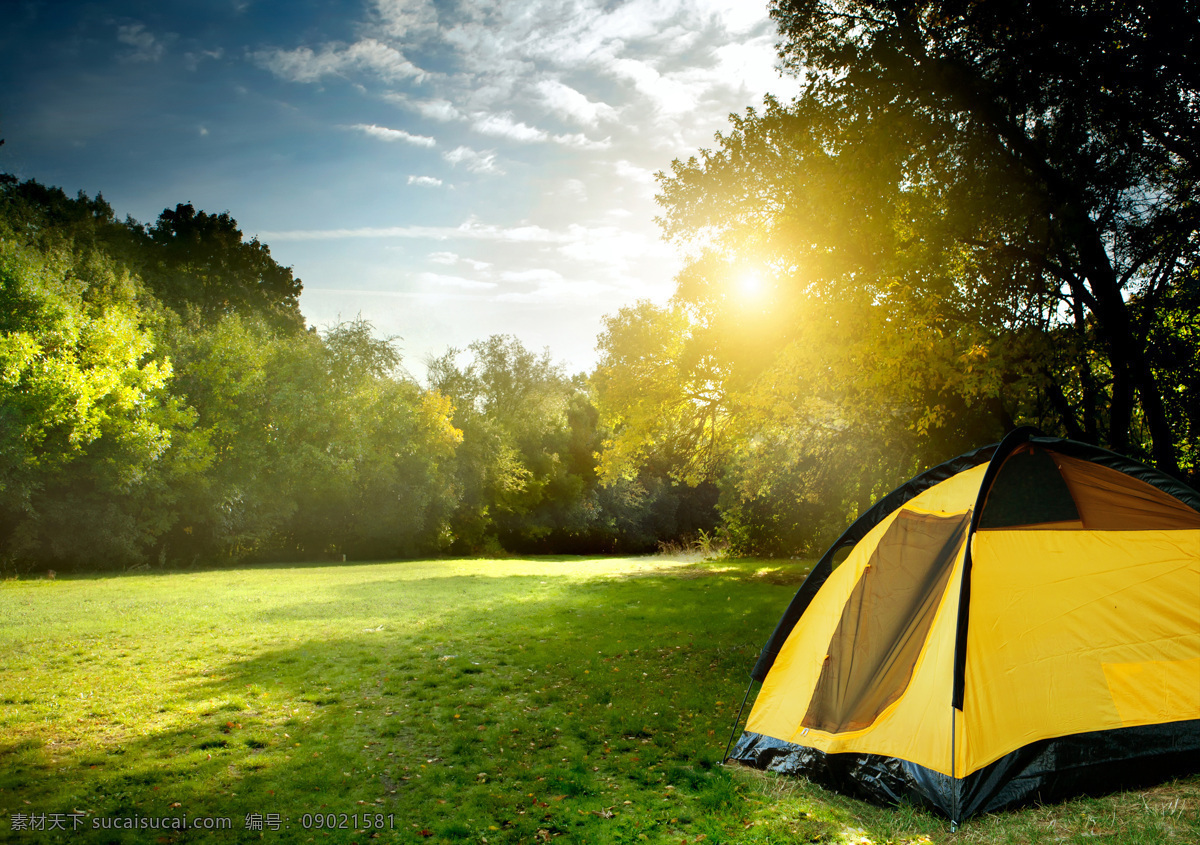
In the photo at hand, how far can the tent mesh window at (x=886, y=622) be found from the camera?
16.2ft

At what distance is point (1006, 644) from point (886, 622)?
33.4 inches

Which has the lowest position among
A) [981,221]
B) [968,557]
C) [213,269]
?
[968,557]

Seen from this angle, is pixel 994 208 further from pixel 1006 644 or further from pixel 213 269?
pixel 213 269

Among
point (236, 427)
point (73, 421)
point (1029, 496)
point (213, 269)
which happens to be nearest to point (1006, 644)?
point (1029, 496)

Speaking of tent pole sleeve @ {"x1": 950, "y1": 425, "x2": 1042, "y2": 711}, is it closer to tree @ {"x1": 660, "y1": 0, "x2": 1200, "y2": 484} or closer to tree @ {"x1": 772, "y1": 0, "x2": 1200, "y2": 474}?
tree @ {"x1": 660, "y1": 0, "x2": 1200, "y2": 484}

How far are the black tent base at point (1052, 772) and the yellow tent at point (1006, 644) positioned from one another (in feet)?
0.04

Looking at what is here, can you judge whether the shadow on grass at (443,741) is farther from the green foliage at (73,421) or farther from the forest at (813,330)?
the green foliage at (73,421)

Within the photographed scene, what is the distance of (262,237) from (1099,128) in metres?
44.3

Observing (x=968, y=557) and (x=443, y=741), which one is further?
(x=443, y=741)

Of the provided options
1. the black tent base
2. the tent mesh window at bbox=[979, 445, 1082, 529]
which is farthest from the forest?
the black tent base

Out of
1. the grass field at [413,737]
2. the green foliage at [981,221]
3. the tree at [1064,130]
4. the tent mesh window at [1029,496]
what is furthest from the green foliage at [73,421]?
the tent mesh window at [1029,496]

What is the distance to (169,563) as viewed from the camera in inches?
979

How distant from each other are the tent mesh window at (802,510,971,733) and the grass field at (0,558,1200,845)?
0.72 meters

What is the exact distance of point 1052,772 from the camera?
14.1ft
